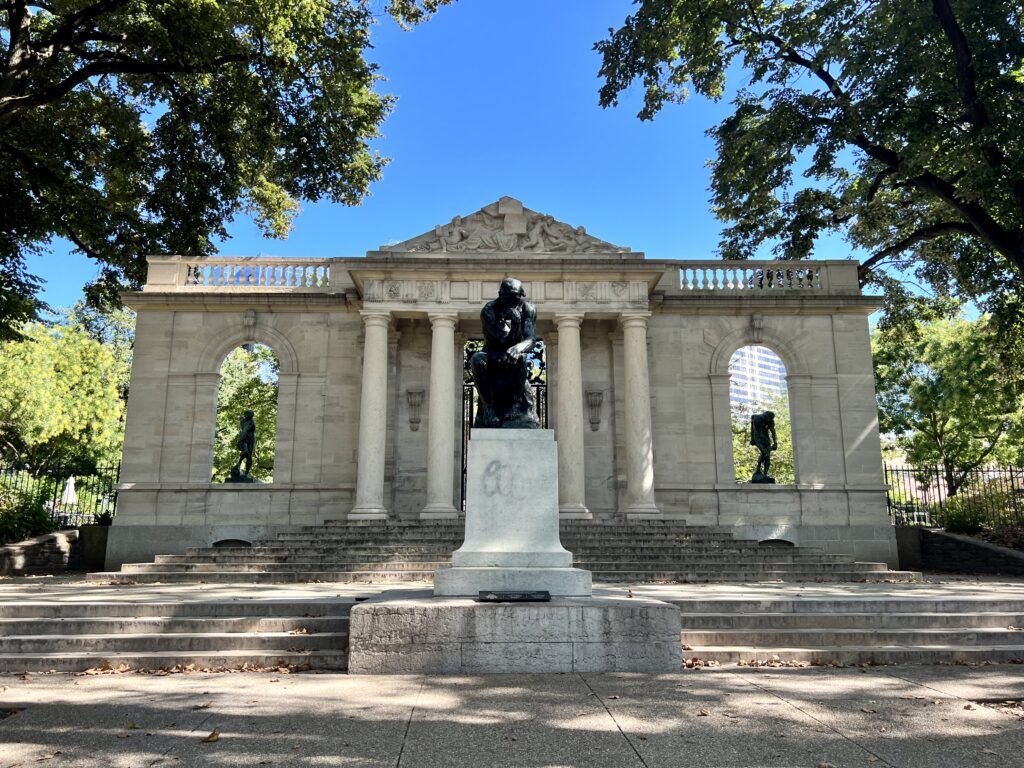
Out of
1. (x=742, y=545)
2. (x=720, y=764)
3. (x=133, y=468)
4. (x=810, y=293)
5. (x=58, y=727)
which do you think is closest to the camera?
(x=720, y=764)

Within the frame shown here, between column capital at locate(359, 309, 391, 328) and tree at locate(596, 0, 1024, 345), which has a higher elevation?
tree at locate(596, 0, 1024, 345)

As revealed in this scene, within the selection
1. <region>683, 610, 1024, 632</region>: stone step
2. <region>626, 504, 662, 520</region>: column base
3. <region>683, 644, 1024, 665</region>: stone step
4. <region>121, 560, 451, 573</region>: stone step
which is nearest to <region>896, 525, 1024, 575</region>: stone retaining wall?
<region>626, 504, 662, 520</region>: column base

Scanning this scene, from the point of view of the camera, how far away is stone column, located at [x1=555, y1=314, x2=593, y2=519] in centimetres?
1892

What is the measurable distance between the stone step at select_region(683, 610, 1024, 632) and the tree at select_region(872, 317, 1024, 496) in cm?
1933

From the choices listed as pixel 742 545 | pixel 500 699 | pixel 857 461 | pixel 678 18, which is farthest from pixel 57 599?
pixel 857 461

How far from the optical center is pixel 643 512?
749 inches

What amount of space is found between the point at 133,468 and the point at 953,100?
22.5 metres

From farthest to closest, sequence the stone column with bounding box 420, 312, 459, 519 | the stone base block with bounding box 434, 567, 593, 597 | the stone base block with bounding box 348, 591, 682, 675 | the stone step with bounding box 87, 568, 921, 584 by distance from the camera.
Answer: the stone column with bounding box 420, 312, 459, 519
the stone step with bounding box 87, 568, 921, 584
the stone base block with bounding box 434, 567, 593, 597
the stone base block with bounding box 348, 591, 682, 675

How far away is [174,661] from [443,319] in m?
13.5

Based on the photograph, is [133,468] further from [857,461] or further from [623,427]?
[857,461]

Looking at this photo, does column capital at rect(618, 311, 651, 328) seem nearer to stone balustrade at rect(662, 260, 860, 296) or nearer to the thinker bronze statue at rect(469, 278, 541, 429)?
stone balustrade at rect(662, 260, 860, 296)

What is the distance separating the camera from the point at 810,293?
21.4m

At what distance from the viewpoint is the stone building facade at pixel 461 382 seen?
19609 millimetres

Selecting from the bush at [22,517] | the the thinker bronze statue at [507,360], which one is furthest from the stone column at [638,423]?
the bush at [22,517]
